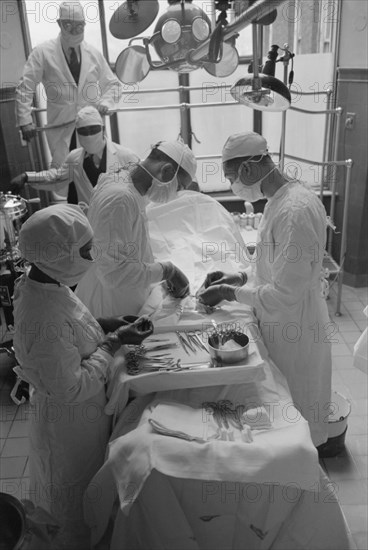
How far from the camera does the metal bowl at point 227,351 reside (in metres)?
1.86

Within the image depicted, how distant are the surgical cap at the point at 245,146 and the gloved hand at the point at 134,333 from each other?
880 millimetres

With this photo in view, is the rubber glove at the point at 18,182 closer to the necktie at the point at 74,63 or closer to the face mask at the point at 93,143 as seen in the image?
the face mask at the point at 93,143

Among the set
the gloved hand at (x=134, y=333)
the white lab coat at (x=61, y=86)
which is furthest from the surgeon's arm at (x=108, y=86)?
the gloved hand at (x=134, y=333)

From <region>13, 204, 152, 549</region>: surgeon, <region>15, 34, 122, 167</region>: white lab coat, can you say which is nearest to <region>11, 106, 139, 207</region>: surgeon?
<region>15, 34, 122, 167</region>: white lab coat

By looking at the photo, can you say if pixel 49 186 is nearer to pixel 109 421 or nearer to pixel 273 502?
pixel 109 421

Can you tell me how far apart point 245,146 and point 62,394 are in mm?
1322

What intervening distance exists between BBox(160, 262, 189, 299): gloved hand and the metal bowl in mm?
500

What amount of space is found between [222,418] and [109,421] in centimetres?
48

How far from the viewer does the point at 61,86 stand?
13.8 feet

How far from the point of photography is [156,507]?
1.67m

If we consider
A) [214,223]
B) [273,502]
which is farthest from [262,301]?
[214,223]

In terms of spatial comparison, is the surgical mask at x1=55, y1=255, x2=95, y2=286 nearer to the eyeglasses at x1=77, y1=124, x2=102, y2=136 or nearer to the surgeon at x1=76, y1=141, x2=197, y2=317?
the surgeon at x1=76, y1=141, x2=197, y2=317

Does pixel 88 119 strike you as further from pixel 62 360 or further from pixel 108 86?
→ pixel 62 360

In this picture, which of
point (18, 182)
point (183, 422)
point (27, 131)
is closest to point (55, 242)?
point (183, 422)
